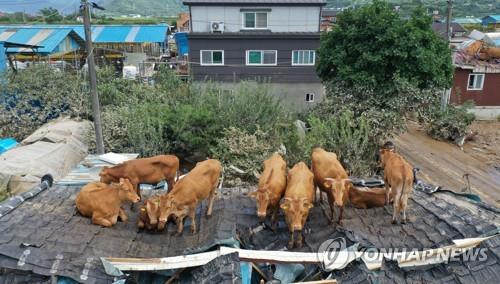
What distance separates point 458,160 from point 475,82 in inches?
311

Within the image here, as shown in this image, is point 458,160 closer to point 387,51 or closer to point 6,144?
point 387,51

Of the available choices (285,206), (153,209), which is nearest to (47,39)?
(153,209)

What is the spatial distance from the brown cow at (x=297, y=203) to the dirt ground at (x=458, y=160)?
9059 mm

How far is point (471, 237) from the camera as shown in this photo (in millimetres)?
5148

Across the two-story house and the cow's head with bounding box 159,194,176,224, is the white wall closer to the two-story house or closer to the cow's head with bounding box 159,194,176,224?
the two-story house

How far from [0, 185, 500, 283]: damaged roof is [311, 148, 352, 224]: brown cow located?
34 cm

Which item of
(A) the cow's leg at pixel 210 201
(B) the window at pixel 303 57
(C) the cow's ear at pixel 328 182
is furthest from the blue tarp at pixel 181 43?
(C) the cow's ear at pixel 328 182

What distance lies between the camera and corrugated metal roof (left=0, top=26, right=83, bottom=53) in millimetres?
24000

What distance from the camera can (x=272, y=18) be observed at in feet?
67.0

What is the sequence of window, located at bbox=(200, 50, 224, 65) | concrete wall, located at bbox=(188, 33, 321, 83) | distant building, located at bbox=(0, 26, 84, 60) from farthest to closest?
distant building, located at bbox=(0, 26, 84, 60) < window, located at bbox=(200, 50, 224, 65) < concrete wall, located at bbox=(188, 33, 321, 83)

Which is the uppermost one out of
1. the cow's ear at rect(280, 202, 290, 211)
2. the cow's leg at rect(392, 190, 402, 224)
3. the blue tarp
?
the blue tarp

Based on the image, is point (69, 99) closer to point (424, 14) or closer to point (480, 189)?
point (424, 14)

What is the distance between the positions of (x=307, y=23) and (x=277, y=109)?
28.3 feet

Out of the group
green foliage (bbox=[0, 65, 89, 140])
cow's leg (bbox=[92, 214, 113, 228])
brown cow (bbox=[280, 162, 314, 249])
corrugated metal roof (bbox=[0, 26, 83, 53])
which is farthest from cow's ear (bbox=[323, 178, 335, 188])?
corrugated metal roof (bbox=[0, 26, 83, 53])
